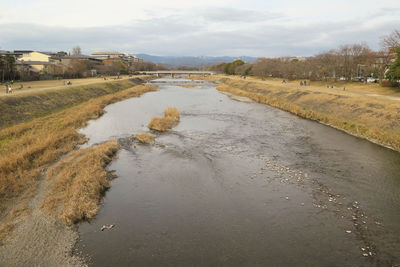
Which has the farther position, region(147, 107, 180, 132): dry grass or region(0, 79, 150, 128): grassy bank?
region(147, 107, 180, 132): dry grass

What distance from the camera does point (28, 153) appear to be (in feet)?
61.4

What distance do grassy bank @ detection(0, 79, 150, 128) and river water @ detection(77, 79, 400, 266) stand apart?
10612 millimetres

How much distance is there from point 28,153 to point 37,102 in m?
21.5

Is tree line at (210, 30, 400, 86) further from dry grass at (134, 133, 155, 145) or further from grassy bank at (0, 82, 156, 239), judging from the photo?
grassy bank at (0, 82, 156, 239)

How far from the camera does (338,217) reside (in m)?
13.0

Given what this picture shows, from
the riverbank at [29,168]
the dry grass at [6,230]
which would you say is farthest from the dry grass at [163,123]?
the dry grass at [6,230]

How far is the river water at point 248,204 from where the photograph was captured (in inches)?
414

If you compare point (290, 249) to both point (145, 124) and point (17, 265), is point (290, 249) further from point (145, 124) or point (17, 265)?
point (145, 124)

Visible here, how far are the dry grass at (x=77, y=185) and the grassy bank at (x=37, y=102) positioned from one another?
45.4 ft

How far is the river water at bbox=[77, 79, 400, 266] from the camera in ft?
34.5

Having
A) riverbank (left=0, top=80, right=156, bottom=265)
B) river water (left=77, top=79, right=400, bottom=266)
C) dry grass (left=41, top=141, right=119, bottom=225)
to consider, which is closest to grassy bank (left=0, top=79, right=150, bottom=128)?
riverbank (left=0, top=80, right=156, bottom=265)

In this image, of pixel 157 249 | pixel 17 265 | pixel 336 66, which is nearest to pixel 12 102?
pixel 17 265

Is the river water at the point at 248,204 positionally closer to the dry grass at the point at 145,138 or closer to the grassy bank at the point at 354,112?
the dry grass at the point at 145,138

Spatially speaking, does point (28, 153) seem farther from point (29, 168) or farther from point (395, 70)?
point (395, 70)
